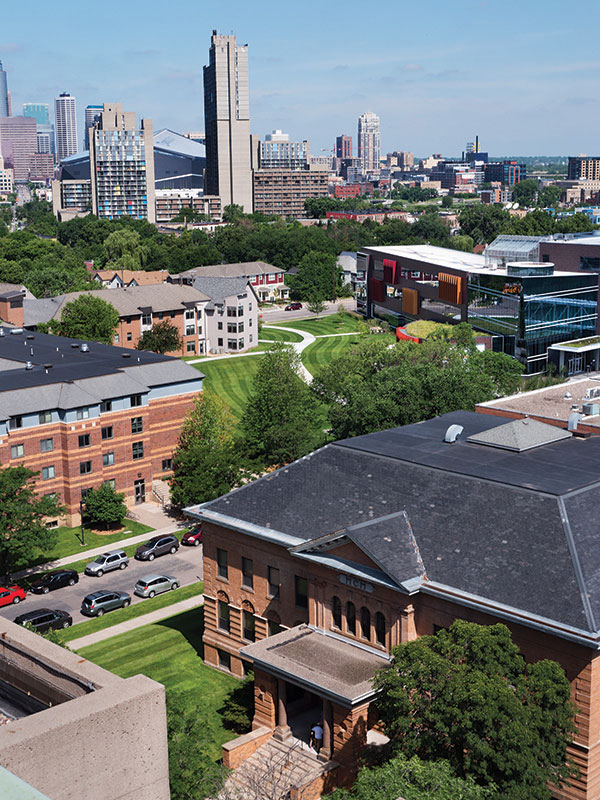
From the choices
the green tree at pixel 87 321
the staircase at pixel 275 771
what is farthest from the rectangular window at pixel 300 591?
the green tree at pixel 87 321

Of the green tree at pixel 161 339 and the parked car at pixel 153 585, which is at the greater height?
the green tree at pixel 161 339

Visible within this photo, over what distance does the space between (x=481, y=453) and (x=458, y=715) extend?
19.1 metres

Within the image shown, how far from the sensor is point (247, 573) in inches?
1961

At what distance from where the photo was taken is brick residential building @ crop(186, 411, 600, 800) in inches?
1515

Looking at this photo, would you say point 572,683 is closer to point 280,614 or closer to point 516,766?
point 516,766

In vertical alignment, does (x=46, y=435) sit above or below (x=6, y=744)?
below

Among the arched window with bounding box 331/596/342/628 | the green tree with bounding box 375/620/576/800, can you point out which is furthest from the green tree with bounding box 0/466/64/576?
the green tree with bounding box 375/620/576/800

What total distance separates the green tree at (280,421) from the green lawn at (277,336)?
6177 centimetres

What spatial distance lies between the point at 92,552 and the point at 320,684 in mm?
35537

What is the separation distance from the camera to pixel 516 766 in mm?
32531

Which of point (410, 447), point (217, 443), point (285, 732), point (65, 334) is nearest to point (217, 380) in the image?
point (65, 334)

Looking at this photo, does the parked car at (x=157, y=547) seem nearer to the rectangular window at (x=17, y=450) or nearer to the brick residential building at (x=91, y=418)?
the brick residential building at (x=91, y=418)

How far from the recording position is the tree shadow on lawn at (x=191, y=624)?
184ft

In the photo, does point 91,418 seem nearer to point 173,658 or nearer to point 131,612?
point 131,612
